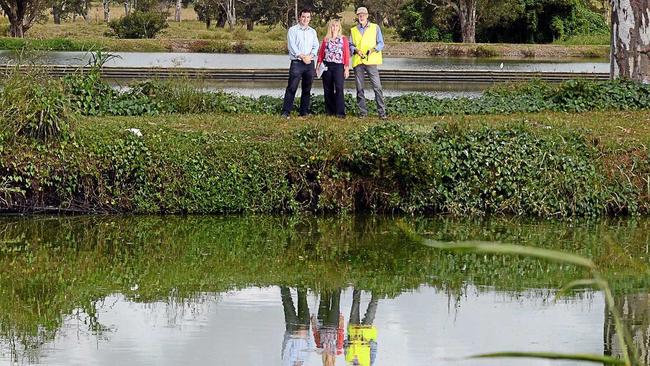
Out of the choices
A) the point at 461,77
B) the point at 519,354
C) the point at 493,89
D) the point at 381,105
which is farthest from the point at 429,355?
the point at 461,77

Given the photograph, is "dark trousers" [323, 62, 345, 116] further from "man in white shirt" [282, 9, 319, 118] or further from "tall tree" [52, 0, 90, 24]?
"tall tree" [52, 0, 90, 24]

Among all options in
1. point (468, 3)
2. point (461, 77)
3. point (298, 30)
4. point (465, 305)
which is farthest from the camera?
point (468, 3)

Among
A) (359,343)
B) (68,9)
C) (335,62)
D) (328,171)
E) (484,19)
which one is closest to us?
(359,343)

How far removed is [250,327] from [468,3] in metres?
43.4

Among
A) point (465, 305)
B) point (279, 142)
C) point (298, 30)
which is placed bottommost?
point (465, 305)

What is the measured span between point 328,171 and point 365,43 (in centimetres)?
344

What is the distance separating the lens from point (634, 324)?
29.2 ft

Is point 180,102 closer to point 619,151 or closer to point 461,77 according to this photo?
point 619,151

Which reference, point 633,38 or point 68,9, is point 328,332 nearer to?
point 633,38

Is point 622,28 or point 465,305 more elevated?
point 622,28

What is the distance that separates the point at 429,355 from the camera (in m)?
7.98

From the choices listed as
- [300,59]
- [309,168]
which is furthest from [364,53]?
[309,168]

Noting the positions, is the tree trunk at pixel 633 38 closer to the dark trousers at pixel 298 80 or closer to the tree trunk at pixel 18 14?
the dark trousers at pixel 298 80

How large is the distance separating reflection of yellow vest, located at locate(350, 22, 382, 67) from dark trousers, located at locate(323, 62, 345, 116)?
0.38 m
